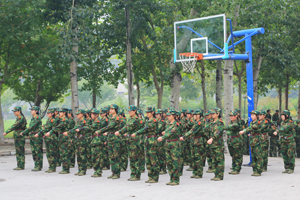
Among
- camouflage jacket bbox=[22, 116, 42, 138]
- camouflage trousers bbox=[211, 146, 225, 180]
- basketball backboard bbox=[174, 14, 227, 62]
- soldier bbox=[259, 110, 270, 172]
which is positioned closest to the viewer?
camouflage trousers bbox=[211, 146, 225, 180]

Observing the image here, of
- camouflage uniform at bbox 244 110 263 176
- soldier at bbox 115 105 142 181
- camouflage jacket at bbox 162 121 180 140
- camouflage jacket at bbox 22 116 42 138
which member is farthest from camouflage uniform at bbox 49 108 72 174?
camouflage uniform at bbox 244 110 263 176

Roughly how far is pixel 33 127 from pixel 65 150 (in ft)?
4.61

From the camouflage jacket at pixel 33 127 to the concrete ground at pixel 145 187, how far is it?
1.34 m

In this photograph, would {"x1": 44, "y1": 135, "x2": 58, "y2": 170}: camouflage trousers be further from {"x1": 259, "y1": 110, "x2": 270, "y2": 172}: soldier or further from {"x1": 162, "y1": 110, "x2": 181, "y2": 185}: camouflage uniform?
{"x1": 259, "y1": 110, "x2": 270, "y2": 172}: soldier

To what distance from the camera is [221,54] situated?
15.0m

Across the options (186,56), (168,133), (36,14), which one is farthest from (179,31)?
(36,14)

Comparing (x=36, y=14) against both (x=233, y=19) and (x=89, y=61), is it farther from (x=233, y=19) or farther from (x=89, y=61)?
(x=233, y=19)

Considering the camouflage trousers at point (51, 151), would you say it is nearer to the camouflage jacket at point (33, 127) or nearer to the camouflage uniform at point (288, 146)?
the camouflage jacket at point (33, 127)

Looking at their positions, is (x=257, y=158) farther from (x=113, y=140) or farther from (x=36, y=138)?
(x=36, y=138)

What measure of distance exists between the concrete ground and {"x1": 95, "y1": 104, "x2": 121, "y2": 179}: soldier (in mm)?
361

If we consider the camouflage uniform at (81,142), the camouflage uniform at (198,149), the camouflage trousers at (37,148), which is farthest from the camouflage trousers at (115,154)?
the camouflage trousers at (37,148)

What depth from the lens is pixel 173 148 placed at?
1028 centimetres

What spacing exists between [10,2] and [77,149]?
39.4 feet

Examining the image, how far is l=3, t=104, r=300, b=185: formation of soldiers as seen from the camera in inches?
420
